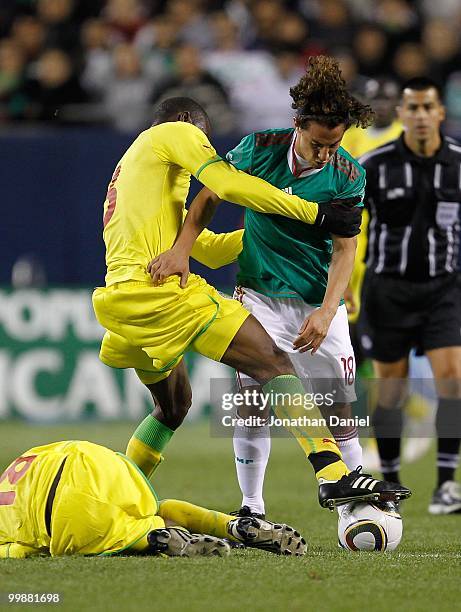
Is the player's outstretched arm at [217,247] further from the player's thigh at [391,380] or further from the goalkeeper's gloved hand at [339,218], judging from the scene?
the player's thigh at [391,380]

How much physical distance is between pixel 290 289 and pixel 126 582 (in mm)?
1953

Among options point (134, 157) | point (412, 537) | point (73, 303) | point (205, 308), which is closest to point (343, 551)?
point (412, 537)

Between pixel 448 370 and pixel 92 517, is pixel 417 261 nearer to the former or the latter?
pixel 448 370

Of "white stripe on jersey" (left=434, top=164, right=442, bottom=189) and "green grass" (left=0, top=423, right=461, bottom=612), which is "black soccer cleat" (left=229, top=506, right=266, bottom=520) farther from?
"white stripe on jersey" (left=434, top=164, right=442, bottom=189)

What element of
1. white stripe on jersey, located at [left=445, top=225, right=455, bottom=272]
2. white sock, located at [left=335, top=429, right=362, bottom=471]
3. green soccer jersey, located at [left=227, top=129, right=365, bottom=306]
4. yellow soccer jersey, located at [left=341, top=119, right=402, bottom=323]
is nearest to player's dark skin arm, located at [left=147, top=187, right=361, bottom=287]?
green soccer jersey, located at [left=227, top=129, right=365, bottom=306]

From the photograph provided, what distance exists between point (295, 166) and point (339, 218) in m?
0.37

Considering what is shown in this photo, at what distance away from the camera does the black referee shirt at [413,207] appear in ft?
25.0

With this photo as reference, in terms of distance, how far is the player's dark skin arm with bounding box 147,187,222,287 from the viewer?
5.52 metres

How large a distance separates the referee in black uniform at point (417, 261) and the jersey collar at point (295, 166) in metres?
1.88

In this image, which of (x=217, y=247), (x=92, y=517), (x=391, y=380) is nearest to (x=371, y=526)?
(x=92, y=517)

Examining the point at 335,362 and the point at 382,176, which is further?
the point at 382,176

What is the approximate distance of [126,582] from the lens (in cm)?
451

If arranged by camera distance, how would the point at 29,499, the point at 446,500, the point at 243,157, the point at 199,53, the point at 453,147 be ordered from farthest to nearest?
the point at 199,53 < the point at 453,147 < the point at 446,500 < the point at 243,157 < the point at 29,499

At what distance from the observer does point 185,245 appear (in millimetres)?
5609
